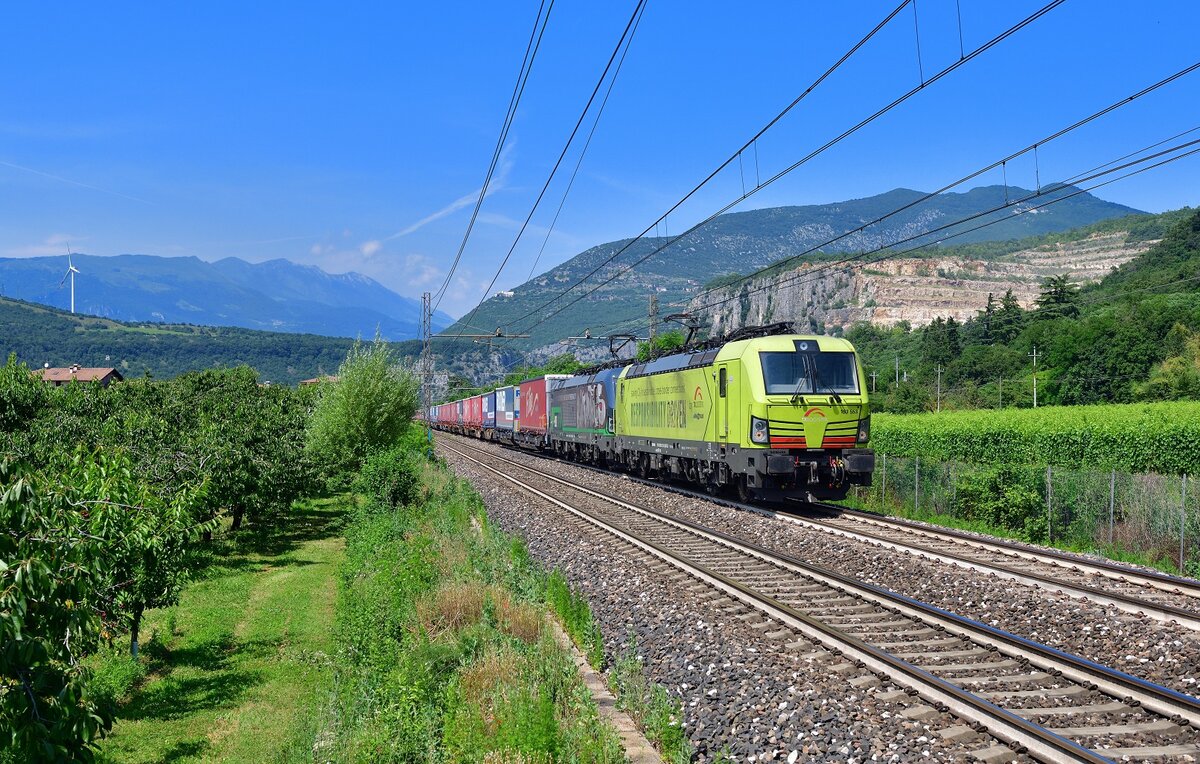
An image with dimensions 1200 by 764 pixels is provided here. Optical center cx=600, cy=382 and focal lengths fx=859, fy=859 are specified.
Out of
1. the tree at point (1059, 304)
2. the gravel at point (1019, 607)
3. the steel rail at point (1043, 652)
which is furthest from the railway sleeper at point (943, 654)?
the tree at point (1059, 304)

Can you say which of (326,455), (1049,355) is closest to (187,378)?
(326,455)

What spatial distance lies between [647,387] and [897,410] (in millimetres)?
52776

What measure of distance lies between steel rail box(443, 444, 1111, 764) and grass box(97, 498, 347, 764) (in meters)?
5.25

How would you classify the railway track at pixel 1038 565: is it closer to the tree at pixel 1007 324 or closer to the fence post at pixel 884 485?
the fence post at pixel 884 485

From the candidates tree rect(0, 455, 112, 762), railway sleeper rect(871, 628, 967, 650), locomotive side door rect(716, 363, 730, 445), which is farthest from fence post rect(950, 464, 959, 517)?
tree rect(0, 455, 112, 762)

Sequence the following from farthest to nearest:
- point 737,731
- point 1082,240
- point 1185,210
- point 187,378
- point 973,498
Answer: point 1082,240
point 1185,210
point 187,378
point 973,498
point 737,731

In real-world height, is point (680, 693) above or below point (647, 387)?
below

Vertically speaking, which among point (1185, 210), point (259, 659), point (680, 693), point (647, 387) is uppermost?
point (1185, 210)

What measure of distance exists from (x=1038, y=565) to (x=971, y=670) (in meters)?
5.63

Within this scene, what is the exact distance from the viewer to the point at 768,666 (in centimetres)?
812

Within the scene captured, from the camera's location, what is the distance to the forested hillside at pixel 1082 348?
217 ft

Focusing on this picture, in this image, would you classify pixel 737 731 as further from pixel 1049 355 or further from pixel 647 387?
pixel 1049 355

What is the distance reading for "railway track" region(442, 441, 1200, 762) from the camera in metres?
6.25

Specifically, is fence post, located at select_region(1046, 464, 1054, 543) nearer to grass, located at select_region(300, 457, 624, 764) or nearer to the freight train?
the freight train
